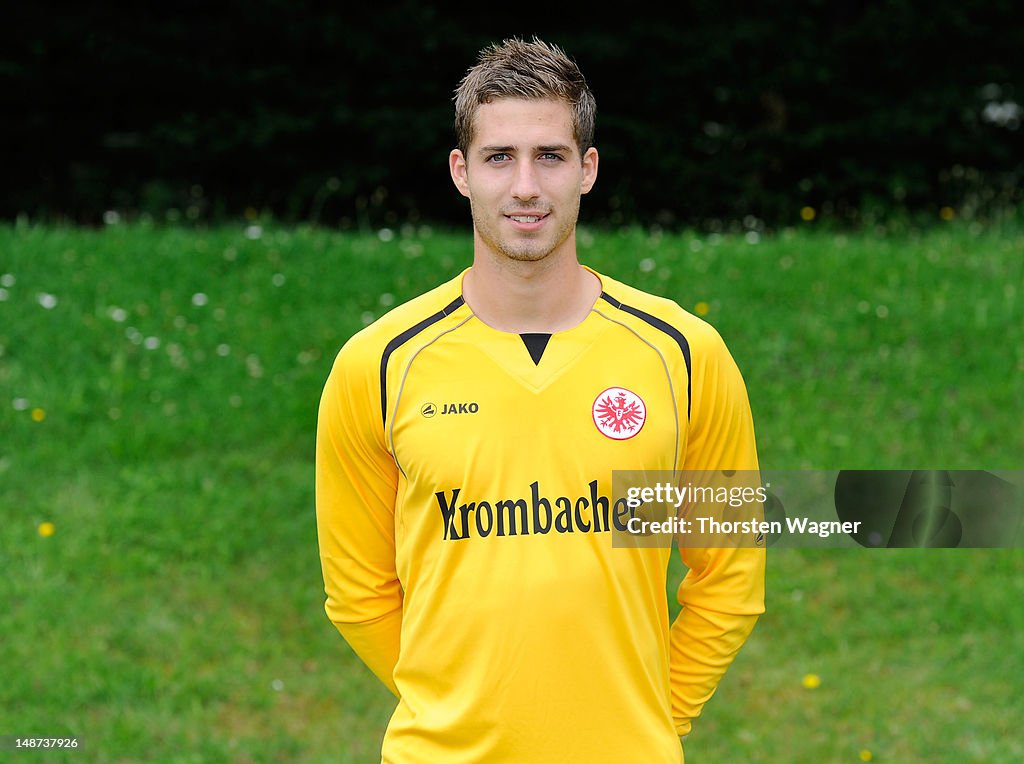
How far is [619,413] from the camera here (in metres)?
2.79

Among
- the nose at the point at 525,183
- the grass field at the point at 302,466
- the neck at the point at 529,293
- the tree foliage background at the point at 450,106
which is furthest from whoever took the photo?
the tree foliage background at the point at 450,106

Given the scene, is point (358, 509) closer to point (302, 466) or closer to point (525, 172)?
point (525, 172)

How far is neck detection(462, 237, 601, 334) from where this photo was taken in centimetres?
285

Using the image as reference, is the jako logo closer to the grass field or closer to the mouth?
the mouth

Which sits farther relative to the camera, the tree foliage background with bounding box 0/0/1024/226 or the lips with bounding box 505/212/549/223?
the tree foliage background with bounding box 0/0/1024/226

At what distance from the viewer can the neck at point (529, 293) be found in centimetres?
285

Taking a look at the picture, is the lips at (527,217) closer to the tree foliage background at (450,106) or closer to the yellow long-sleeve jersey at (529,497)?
the yellow long-sleeve jersey at (529,497)

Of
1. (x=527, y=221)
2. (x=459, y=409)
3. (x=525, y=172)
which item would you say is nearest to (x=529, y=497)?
(x=459, y=409)

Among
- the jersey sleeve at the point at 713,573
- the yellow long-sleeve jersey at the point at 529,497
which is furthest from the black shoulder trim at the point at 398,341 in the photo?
the jersey sleeve at the point at 713,573

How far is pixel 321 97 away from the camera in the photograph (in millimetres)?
13602

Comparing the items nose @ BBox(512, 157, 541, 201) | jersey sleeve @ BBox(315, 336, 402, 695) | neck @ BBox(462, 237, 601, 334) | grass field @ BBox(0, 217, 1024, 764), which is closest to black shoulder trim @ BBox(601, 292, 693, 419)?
neck @ BBox(462, 237, 601, 334)

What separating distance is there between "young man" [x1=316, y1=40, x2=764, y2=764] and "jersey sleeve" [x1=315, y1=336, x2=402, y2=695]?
0.01m

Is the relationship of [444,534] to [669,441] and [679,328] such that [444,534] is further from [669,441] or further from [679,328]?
[679,328]

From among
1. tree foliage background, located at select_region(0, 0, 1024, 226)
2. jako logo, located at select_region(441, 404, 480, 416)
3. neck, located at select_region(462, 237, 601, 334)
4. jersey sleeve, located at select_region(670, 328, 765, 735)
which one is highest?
tree foliage background, located at select_region(0, 0, 1024, 226)
